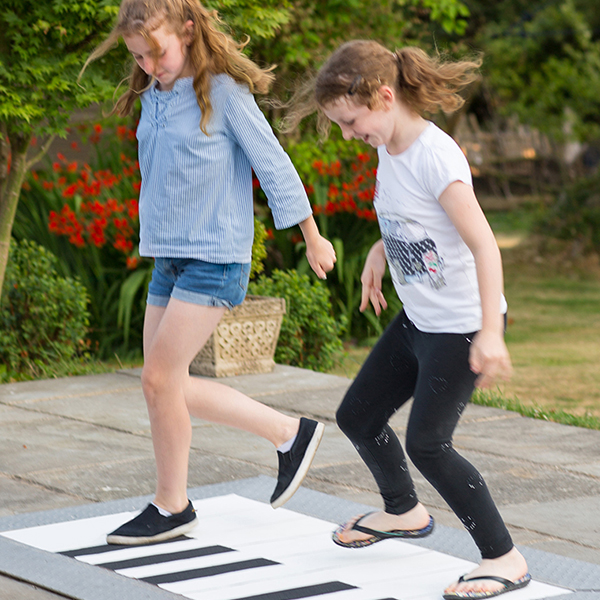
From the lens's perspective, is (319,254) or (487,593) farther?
(319,254)

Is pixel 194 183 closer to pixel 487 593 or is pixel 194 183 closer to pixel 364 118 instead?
pixel 364 118

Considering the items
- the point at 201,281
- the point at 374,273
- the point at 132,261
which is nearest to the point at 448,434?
the point at 374,273

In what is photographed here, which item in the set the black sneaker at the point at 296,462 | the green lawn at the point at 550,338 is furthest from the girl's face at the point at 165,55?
the green lawn at the point at 550,338

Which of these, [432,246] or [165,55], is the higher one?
[165,55]

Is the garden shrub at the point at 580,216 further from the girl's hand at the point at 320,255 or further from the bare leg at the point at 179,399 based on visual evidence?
the girl's hand at the point at 320,255

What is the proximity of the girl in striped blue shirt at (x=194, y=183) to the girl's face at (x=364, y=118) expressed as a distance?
0.37m

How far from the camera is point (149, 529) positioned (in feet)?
11.3

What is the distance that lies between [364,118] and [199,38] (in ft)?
2.12

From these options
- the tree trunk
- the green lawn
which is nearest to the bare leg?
the green lawn

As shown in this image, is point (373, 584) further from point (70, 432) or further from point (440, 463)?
point (70, 432)

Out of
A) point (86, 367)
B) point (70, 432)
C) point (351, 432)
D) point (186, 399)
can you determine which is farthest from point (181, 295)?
point (86, 367)

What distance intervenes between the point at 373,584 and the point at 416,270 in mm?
920

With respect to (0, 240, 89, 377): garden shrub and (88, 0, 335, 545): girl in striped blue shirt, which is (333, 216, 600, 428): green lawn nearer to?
(0, 240, 89, 377): garden shrub

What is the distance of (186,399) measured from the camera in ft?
11.3
